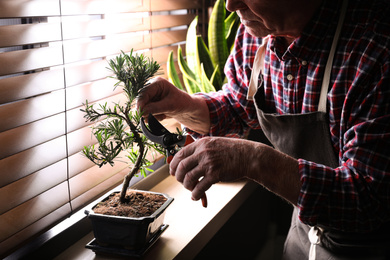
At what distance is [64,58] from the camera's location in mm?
1344

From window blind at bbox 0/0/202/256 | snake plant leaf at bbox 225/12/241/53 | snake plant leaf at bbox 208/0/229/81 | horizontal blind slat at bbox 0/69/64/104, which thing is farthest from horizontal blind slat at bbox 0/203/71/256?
snake plant leaf at bbox 225/12/241/53

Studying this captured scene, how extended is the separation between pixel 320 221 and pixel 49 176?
0.80 meters

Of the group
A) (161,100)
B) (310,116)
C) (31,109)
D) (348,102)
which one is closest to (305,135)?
(310,116)

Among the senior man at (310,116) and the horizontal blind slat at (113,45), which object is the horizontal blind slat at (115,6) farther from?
the senior man at (310,116)

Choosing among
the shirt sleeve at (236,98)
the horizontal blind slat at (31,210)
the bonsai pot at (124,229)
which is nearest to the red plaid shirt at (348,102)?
the shirt sleeve at (236,98)

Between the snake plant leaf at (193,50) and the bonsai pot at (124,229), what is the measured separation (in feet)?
2.82

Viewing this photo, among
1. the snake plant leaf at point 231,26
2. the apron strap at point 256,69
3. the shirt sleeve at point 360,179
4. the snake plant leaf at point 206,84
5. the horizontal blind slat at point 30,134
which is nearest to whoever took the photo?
the shirt sleeve at point 360,179

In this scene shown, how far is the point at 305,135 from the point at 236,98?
335 mm

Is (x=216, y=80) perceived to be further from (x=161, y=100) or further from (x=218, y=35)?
(x=161, y=100)

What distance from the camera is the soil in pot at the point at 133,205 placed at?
1.19m

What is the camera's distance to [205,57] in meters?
1.99

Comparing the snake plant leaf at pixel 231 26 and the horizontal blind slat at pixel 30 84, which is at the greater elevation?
the snake plant leaf at pixel 231 26

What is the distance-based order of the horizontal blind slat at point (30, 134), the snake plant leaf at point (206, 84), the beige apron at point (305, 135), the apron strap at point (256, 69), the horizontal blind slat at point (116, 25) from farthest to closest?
the snake plant leaf at point (206, 84) < the apron strap at point (256, 69) < the horizontal blind slat at point (116, 25) < the beige apron at point (305, 135) < the horizontal blind slat at point (30, 134)

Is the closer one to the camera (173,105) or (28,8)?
(28,8)
